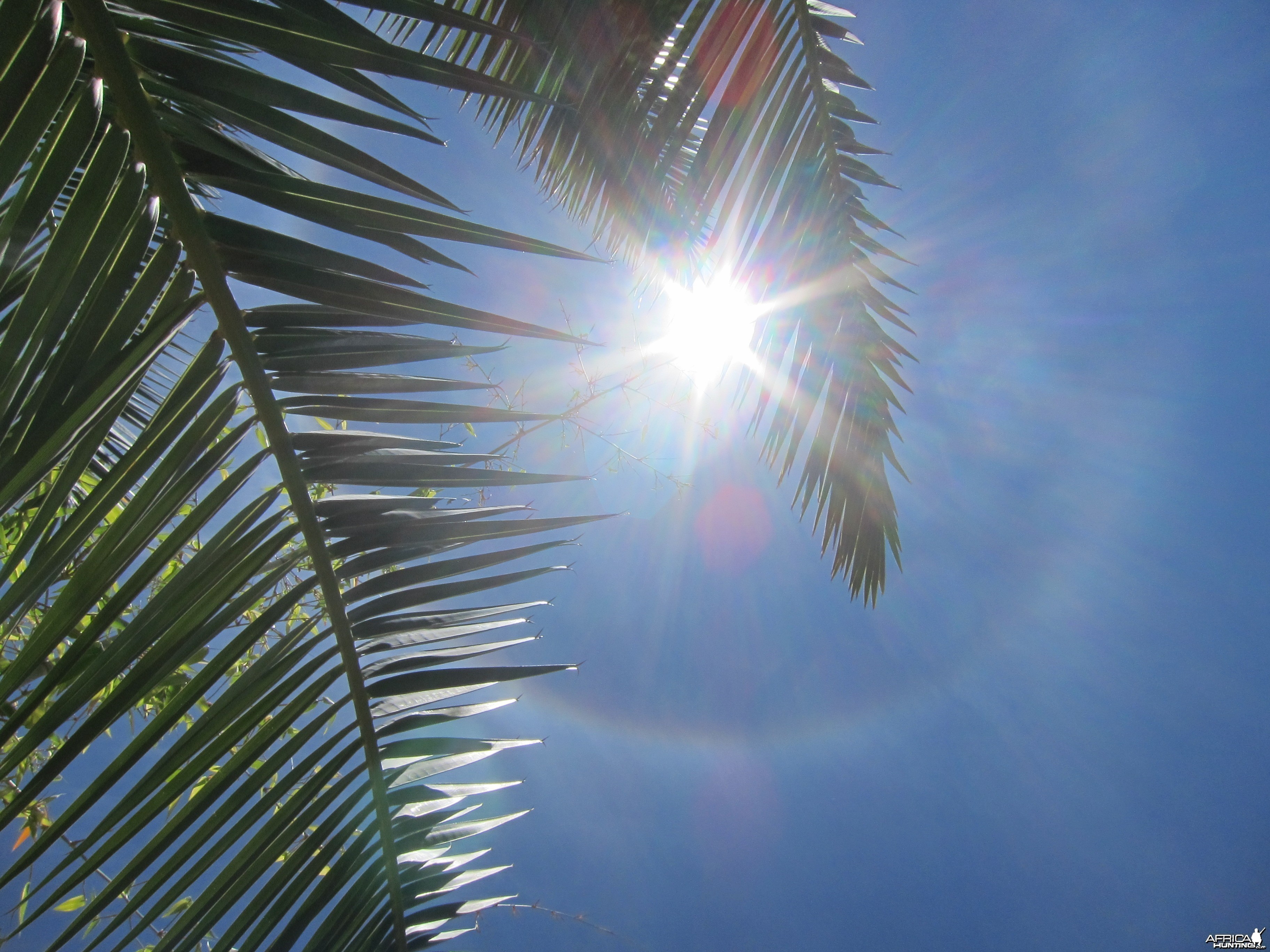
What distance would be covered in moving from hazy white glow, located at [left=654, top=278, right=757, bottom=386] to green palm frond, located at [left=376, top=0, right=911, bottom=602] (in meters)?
0.03

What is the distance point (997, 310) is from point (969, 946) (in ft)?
20.0

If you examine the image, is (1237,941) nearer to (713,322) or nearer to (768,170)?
(713,322)

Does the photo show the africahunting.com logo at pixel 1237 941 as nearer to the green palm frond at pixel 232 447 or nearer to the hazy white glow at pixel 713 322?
the hazy white glow at pixel 713 322

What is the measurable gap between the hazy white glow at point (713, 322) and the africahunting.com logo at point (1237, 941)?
8.54 metres

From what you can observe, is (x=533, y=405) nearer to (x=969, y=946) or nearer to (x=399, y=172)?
(x=399, y=172)

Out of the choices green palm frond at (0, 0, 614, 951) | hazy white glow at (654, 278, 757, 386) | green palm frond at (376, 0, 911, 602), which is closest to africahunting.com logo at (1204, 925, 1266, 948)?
green palm frond at (376, 0, 911, 602)

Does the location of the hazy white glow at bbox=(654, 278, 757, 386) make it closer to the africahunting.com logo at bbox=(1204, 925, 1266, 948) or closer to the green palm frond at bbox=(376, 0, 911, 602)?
the green palm frond at bbox=(376, 0, 911, 602)

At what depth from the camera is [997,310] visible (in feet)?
15.9

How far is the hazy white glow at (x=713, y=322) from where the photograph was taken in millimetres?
1231

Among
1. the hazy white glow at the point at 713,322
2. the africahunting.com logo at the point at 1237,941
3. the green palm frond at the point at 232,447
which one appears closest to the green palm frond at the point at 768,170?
the hazy white glow at the point at 713,322

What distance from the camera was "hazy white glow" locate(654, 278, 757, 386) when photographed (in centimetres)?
123

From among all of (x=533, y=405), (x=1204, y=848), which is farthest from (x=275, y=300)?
(x=1204, y=848)

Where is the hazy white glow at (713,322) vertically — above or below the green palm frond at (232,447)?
above

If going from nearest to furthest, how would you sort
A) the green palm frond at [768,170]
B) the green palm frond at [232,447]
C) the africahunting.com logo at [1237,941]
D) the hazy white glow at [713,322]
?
the green palm frond at [232,447], the green palm frond at [768,170], the hazy white glow at [713,322], the africahunting.com logo at [1237,941]
